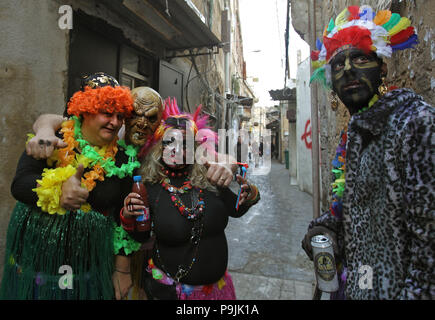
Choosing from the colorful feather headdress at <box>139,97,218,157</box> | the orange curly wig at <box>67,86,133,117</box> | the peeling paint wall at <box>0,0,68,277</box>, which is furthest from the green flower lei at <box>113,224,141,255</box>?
the peeling paint wall at <box>0,0,68,277</box>

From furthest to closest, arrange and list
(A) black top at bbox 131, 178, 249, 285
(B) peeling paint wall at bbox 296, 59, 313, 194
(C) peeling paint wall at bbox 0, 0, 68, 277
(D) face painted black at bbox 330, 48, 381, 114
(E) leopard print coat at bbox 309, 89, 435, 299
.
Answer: (B) peeling paint wall at bbox 296, 59, 313, 194 → (C) peeling paint wall at bbox 0, 0, 68, 277 → (A) black top at bbox 131, 178, 249, 285 → (D) face painted black at bbox 330, 48, 381, 114 → (E) leopard print coat at bbox 309, 89, 435, 299

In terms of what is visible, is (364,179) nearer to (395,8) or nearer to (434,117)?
(434,117)

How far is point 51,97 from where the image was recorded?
2.72 metres

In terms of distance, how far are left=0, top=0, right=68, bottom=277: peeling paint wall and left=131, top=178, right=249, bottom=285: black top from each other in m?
1.76

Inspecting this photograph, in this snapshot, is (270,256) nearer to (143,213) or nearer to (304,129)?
(143,213)

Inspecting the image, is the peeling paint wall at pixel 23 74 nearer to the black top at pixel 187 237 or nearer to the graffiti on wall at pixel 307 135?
the black top at pixel 187 237

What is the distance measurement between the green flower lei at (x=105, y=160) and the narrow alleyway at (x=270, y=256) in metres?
2.09

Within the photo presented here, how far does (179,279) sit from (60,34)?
2994mm

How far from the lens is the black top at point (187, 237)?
4.82 feet

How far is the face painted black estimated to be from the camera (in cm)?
122

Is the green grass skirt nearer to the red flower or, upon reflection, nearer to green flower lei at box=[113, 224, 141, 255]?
green flower lei at box=[113, 224, 141, 255]

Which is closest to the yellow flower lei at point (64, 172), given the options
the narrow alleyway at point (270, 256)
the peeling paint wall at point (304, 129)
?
the narrow alleyway at point (270, 256)

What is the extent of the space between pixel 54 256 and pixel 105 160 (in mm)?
655
